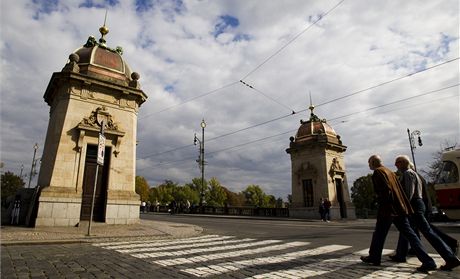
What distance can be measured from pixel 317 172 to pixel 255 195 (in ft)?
243

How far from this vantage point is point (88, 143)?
1466 centimetres

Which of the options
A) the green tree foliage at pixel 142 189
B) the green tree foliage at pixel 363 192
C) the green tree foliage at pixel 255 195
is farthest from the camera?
the green tree foliage at pixel 255 195

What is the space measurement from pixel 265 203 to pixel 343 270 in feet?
328

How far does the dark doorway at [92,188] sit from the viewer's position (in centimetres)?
1431

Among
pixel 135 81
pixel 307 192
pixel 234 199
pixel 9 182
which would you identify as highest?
pixel 135 81

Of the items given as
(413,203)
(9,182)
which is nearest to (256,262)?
(413,203)

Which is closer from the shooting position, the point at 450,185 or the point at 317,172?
the point at 450,185

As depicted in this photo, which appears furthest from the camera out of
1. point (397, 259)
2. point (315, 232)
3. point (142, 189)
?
point (142, 189)

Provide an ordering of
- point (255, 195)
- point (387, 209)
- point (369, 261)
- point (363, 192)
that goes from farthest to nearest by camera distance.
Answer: point (255, 195)
point (363, 192)
point (369, 261)
point (387, 209)

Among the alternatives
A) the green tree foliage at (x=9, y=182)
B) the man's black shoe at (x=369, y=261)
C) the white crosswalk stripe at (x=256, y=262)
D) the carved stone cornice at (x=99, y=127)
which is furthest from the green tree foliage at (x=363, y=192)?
the green tree foliage at (x=9, y=182)

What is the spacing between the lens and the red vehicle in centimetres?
1324

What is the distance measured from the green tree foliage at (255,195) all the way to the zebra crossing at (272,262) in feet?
309

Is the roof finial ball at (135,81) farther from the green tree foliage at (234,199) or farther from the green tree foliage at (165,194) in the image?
the green tree foliage at (234,199)

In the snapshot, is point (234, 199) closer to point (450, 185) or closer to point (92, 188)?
point (92, 188)
